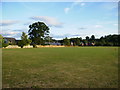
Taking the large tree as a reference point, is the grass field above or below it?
below

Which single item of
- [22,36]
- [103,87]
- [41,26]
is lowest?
[103,87]

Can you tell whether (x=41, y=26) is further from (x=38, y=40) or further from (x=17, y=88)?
(x=17, y=88)

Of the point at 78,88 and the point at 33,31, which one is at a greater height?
the point at 33,31

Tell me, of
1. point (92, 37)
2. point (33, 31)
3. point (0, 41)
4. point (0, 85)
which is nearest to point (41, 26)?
point (33, 31)

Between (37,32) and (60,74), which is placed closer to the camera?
(60,74)

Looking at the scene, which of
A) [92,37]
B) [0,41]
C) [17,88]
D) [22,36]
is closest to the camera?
[17,88]

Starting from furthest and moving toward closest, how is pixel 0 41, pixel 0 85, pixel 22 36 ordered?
pixel 22 36 < pixel 0 41 < pixel 0 85

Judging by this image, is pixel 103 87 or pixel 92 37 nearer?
pixel 103 87

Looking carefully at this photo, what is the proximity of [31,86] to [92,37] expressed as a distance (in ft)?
478

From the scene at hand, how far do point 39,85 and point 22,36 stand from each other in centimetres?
5083

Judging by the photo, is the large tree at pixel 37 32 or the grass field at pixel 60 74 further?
the large tree at pixel 37 32

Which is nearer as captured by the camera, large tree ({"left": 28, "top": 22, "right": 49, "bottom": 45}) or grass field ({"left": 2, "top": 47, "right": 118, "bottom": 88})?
grass field ({"left": 2, "top": 47, "right": 118, "bottom": 88})

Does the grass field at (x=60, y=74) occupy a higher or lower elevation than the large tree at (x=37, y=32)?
lower

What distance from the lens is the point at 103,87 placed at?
3953 mm
